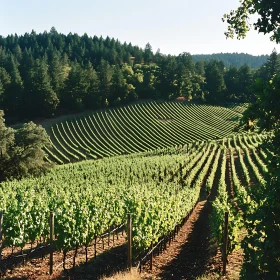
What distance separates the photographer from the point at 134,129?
71812 millimetres

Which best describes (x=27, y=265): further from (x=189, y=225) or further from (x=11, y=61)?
(x=11, y=61)

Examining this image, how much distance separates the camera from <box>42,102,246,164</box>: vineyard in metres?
61.2

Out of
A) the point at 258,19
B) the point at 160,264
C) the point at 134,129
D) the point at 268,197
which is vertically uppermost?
the point at 258,19

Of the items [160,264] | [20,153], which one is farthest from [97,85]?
[160,264]

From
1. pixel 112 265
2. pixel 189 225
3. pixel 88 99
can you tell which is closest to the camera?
pixel 112 265

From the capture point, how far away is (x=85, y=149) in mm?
60375

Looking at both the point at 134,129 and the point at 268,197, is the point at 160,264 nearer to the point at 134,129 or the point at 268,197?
the point at 268,197

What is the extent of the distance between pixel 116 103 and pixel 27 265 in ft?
236

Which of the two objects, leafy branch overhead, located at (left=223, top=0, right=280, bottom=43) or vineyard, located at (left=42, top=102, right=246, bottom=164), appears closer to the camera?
leafy branch overhead, located at (left=223, top=0, right=280, bottom=43)

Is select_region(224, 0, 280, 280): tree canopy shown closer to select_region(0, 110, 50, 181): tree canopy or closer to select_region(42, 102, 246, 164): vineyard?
select_region(0, 110, 50, 181): tree canopy

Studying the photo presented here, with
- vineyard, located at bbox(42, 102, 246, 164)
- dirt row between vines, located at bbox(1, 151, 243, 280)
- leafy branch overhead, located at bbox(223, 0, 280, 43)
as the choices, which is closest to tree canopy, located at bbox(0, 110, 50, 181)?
vineyard, located at bbox(42, 102, 246, 164)

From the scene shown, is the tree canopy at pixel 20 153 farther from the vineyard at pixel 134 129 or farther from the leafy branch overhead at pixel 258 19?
the leafy branch overhead at pixel 258 19

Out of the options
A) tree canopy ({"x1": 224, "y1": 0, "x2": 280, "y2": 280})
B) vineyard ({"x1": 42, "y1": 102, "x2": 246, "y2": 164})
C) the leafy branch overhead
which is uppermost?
the leafy branch overhead

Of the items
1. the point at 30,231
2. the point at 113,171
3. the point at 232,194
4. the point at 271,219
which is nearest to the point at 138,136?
the point at 113,171
